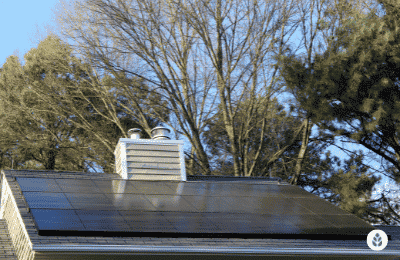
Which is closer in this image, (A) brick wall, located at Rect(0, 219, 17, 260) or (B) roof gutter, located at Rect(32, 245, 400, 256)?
(B) roof gutter, located at Rect(32, 245, 400, 256)

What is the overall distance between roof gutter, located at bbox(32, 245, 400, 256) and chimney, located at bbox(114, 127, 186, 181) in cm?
364

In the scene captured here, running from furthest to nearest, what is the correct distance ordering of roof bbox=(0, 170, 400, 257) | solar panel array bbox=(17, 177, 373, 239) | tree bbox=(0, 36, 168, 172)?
tree bbox=(0, 36, 168, 172) < solar panel array bbox=(17, 177, 373, 239) < roof bbox=(0, 170, 400, 257)

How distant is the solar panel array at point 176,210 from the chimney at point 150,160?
0.36 meters

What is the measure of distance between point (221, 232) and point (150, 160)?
11.8ft

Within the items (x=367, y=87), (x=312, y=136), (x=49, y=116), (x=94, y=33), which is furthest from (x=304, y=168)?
(x=49, y=116)

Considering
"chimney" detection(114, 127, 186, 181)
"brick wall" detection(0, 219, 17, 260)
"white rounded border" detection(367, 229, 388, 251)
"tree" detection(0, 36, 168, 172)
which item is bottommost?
"brick wall" detection(0, 219, 17, 260)

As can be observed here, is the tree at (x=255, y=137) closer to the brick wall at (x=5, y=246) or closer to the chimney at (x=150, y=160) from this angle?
the chimney at (x=150, y=160)

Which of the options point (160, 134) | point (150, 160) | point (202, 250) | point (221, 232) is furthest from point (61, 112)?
point (202, 250)

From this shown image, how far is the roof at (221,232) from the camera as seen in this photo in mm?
5203

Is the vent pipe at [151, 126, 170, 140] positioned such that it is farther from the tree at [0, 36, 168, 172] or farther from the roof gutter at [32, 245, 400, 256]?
the tree at [0, 36, 168, 172]

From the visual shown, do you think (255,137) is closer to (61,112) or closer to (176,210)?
(61,112)

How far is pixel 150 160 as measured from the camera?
9.20 metres

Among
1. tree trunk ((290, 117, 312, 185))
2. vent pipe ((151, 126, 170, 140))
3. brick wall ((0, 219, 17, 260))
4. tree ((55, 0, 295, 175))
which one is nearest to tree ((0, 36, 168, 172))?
tree ((55, 0, 295, 175))

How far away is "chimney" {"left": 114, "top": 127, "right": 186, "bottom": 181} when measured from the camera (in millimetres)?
8977
